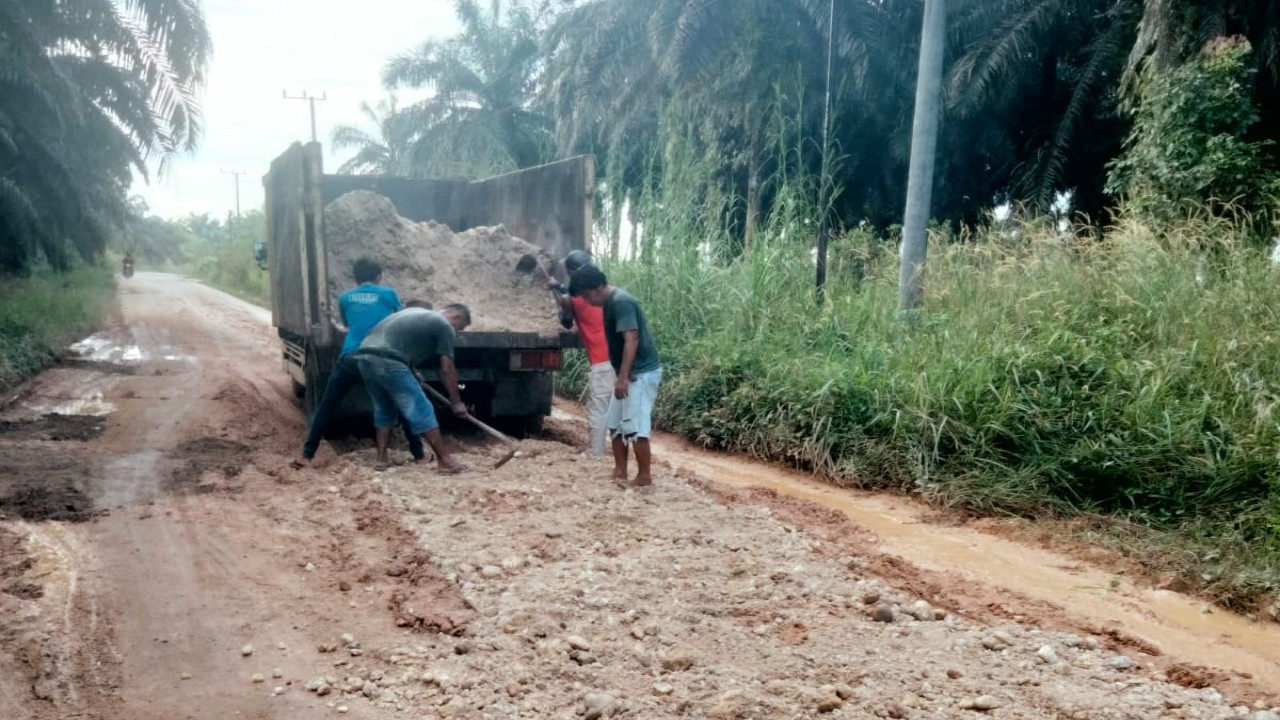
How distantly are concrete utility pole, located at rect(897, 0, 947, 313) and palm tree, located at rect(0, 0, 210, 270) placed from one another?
7754mm

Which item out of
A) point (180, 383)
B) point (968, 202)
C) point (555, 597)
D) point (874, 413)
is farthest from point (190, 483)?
point (968, 202)

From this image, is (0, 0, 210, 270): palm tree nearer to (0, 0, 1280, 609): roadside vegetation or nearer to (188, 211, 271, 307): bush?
(0, 0, 1280, 609): roadside vegetation

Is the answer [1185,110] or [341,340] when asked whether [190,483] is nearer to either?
[341,340]

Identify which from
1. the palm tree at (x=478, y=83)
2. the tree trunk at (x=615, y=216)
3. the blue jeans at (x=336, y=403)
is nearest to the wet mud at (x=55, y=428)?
the blue jeans at (x=336, y=403)

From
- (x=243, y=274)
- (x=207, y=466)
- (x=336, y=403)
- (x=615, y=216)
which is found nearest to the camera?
(x=207, y=466)

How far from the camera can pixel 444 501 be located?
5.87 meters

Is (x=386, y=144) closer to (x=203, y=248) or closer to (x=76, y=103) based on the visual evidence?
(x=76, y=103)

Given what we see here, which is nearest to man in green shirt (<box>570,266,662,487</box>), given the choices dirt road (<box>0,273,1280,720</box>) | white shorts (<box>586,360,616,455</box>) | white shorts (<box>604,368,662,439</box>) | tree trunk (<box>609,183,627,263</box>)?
white shorts (<box>604,368,662,439</box>)

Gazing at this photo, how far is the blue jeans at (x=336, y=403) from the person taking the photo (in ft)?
22.7

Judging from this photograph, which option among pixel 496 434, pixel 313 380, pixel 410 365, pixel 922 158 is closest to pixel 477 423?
pixel 496 434

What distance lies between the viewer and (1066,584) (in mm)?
5117

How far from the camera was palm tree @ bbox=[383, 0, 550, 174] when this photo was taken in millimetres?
28438

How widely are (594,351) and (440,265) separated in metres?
1.85

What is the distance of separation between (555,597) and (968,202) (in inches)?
597
